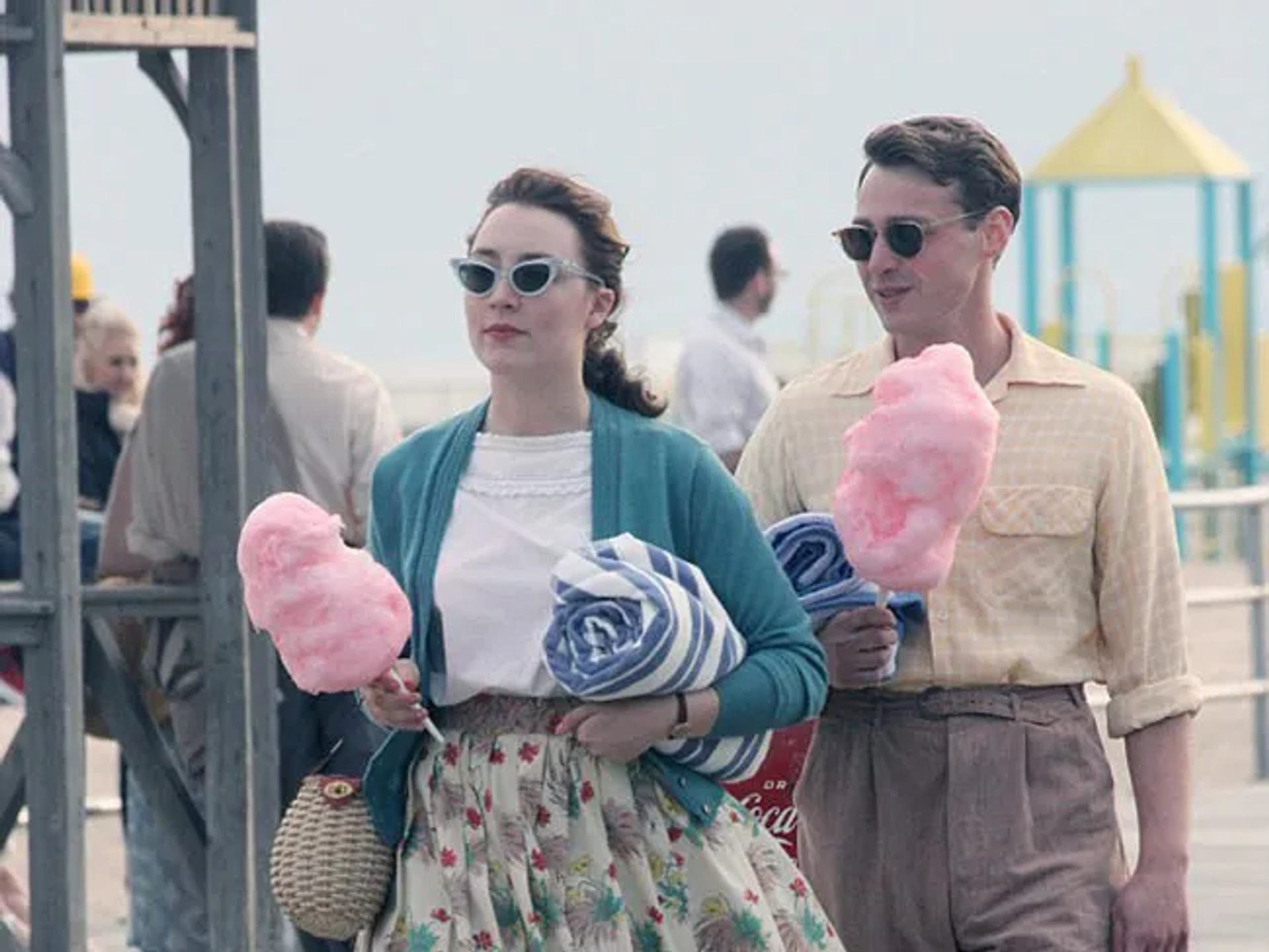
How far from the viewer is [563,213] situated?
5016 millimetres

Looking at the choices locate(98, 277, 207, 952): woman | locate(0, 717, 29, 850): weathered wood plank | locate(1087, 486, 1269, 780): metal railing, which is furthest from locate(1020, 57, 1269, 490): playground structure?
locate(0, 717, 29, 850): weathered wood plank

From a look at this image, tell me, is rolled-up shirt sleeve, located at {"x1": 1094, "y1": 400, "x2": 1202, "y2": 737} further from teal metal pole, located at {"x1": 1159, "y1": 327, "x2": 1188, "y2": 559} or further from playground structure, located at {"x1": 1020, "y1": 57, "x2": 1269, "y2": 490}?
playground structure, located at {"x1": 1020, "y1": 57, "x2": 1269, "y2": 490}

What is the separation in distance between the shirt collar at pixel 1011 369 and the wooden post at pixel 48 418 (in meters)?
2.80

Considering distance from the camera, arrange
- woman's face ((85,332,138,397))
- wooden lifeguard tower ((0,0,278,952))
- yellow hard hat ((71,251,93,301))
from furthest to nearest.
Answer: yellow hard hat ((71,251,93,301)) < woman's face ((85,332,138,397)) < wooden lifeguard tower ((0,0,278,952))

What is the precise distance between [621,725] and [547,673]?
0.13 meters

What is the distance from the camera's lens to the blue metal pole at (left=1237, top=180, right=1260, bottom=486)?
3095 centimetres

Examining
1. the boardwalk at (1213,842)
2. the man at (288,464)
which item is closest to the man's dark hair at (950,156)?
the man at (288,464)

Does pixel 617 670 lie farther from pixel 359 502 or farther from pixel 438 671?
pixel 359 502

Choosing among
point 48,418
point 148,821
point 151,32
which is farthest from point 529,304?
point 148,821

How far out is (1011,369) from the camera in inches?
210

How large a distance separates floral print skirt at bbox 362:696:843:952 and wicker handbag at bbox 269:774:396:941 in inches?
1.7

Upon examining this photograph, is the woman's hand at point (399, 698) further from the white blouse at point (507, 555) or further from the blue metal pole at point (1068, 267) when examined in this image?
the blue metal pole at point (1068, 267)

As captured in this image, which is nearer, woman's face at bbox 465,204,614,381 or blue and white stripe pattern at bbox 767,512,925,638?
woman's face at bbox 465,204,614,381

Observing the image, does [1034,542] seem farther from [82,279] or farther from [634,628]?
[82,279]
